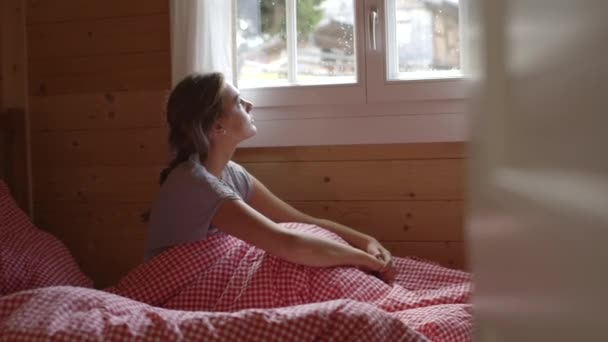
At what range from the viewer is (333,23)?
232 cm

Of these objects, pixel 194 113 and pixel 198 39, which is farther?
pixel 198 39

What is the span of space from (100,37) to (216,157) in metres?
0.75

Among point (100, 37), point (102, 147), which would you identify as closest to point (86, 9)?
point (100, 37)

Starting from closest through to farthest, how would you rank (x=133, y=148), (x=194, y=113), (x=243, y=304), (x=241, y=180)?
(x=243, y=304)
(x=194, y=113)
(x=241, y=180)
(x=133, y=148)

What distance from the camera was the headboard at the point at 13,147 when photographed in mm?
2469

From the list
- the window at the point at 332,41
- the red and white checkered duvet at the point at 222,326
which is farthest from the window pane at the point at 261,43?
the red and white checkered duvet at the point at 222,326

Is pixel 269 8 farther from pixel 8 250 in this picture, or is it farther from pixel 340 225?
pixel 8 250

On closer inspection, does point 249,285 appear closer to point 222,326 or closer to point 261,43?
point 222,326

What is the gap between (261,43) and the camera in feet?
7.83

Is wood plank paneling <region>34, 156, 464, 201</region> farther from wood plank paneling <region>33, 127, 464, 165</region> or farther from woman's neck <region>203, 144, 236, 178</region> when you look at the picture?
woman's neck <region>203, 144, 236, 178</region>

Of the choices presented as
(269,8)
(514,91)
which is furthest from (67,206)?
(514,91)

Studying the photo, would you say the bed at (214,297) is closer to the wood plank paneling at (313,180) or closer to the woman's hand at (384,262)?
the woman's hand at (384,262)

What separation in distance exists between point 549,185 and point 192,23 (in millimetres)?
2084

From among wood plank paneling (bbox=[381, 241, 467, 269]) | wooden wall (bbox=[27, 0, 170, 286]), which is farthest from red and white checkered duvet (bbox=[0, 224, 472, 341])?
wooden wall (bbox=[27, 0, 170, 286])
